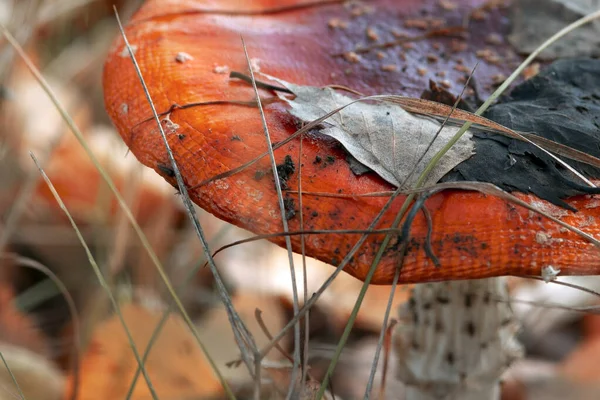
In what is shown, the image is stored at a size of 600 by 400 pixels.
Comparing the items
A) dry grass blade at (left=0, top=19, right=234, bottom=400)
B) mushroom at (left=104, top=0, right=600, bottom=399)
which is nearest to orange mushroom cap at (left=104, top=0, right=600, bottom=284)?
mushroom at (left=104, top=0, right=600, bottom=399)

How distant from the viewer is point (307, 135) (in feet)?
3.79

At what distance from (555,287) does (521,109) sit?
63.5 inches

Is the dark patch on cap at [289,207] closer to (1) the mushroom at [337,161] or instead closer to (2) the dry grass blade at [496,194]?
(1) the mushroom at [337,161]

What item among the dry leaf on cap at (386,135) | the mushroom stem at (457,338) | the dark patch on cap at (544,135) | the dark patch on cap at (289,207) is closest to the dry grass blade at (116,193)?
the dark patch on cap at (289,207)

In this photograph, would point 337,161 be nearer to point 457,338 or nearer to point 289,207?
point 289,207

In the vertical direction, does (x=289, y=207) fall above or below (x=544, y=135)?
below

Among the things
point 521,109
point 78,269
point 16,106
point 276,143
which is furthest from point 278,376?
point 16,106

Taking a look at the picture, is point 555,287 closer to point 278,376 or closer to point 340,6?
point 278,376

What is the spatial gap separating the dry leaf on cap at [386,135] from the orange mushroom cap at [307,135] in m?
0.03

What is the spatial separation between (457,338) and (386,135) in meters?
0.70

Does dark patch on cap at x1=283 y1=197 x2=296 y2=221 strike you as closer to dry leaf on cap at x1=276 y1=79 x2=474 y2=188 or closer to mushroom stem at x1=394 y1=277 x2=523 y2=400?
dry leaf on cap at x1=276 y1=79 x2=474 y2=188

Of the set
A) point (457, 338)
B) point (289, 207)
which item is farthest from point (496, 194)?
point (457, 338)

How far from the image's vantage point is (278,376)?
1708 mm

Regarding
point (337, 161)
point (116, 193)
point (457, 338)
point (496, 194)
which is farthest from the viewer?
point (457, 338)
